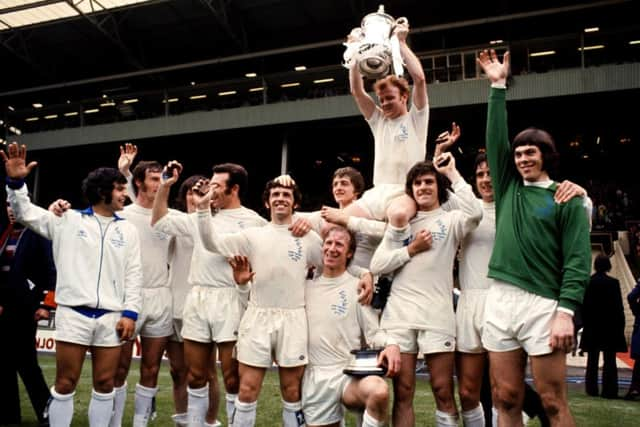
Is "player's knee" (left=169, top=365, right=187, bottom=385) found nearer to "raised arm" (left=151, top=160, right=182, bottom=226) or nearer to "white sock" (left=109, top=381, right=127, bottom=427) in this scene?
"white sock" (left=109, top=381, right=127, bottom=427)

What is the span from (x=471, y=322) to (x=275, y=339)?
156cm

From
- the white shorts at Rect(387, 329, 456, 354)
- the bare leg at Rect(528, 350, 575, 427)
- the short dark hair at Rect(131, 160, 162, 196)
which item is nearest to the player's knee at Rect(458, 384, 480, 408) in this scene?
the white shorts at Rect(387, 329, 456, 354)

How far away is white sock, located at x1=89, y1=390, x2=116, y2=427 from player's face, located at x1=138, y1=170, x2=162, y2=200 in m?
2.10

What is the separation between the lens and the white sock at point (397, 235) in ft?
15.2

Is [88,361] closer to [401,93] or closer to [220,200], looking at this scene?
[220,200]

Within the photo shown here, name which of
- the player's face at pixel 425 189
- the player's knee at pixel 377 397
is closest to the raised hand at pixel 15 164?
the player's face at pixel 425 189

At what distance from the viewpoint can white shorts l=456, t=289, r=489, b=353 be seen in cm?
471

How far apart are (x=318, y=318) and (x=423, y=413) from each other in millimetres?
3551

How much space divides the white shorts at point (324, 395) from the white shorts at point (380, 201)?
50.8 inches

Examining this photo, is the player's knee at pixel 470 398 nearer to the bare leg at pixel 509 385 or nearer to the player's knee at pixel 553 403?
the bare leg at pixel 509 385

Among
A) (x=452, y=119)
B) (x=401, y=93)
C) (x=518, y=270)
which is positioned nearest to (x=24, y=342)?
(x=401, y=93)

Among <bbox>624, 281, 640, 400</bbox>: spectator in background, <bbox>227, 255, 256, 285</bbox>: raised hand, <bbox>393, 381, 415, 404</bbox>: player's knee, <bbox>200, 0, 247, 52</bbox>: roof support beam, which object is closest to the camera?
<bbox>393, 381, 415, 404</bbox>: player's knee

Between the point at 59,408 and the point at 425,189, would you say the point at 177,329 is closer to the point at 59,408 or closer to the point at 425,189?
the point at 59,408

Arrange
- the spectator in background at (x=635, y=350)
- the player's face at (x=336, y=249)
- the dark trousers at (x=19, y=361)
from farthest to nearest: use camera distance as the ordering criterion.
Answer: the spectator in background at (x=635, y=350), the dark trousers at (x=19, y=361), the player's face at (x=336, y=249)
